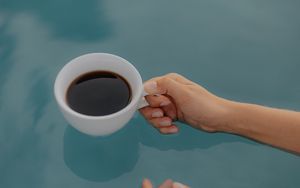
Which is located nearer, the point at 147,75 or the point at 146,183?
the point at 146,183

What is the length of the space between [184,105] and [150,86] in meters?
0.08

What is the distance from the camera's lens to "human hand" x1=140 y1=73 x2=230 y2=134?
76 centimetres

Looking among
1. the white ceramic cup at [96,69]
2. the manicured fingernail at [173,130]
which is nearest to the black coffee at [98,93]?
the white ceramic cup at [96,69]

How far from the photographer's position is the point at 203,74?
33.8 inches

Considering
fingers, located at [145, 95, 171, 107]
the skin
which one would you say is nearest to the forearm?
the skin

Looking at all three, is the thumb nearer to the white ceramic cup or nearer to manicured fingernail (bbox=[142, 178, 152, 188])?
the white ceramic cup

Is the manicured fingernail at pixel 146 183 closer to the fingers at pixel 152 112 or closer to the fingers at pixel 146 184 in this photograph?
the fingers at pixel 146 184

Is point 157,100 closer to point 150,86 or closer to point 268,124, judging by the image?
point 150,86

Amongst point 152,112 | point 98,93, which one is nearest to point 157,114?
point 152,112

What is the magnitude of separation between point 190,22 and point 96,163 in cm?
36

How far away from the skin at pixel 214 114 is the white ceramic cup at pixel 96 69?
0.05 meters

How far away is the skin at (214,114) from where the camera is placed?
751mm

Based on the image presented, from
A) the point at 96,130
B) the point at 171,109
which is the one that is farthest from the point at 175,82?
the point at 96,130

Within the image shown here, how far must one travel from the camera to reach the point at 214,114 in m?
0.77
